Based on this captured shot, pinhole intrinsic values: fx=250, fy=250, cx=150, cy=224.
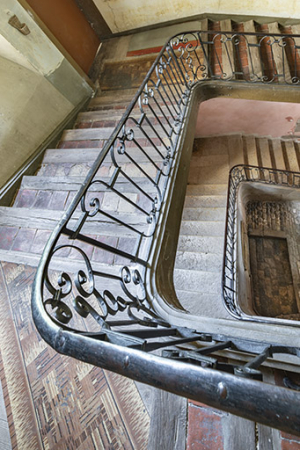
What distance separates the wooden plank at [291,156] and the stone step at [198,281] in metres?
3.38

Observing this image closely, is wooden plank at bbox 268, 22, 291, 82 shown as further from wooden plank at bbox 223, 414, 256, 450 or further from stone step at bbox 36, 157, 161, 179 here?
wooden plank at bbox 223, 414, 256, 450

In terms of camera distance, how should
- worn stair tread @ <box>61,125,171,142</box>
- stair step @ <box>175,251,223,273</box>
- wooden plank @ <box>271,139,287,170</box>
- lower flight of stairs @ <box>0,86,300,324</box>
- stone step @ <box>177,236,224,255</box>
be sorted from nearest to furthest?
lower flight of stairs @ <box>0,86,300,324</box> < worn stair tread @ <box>61,125,171,142</box> < stair step @ <box>175,251,223,273</box> < stone step @ <box>177,236,224,255</box> < wooden plank @ <box>271,139,287,170</box>

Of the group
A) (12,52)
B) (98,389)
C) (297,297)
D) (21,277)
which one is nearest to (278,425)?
(98,389)

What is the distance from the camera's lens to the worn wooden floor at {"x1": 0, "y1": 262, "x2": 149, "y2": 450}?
4.28ft

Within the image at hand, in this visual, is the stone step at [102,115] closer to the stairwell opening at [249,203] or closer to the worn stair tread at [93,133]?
the worn stair tread at [93,133]

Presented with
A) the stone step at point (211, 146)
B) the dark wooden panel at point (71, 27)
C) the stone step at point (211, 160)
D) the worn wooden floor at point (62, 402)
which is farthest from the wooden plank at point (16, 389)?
the stone step at point (211, 146)

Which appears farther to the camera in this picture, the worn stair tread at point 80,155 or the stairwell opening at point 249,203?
the stairwell opening at point 249,203

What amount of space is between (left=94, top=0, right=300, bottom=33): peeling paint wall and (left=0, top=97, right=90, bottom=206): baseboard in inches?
96.0

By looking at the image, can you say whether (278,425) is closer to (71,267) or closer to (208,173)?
(71,267)

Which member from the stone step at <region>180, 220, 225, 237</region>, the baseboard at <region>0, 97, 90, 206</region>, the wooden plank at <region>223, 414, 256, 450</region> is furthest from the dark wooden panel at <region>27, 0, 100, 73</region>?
the wooden plank at <region>223, 414, 256, 450</region>

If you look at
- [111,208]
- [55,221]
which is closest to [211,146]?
[111,208]

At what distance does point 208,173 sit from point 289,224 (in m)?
2.05

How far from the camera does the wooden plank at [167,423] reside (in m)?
1.24

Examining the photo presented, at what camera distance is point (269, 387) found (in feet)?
1.50
